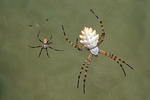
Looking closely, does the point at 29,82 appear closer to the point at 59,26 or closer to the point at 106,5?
the point at 59,26

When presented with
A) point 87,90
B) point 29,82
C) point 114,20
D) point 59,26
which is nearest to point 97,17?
point 114,20

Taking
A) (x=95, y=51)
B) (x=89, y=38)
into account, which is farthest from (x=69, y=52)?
(x=89, y=38)

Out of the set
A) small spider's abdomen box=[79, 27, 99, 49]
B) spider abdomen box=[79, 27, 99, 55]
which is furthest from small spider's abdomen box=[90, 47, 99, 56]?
small spider's abdomen box=[79, 27, 99, 49]

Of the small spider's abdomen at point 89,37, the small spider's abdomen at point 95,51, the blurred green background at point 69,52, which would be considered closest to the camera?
the small spider's abdomen at point 89,37

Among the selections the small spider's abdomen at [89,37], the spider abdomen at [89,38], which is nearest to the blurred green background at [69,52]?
the spider abdomen at [89,38]

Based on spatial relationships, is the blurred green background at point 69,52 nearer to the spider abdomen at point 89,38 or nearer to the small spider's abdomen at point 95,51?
the small spider's abdomen at point 95,51

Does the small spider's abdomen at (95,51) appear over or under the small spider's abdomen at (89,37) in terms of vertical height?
under

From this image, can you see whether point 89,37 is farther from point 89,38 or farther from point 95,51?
point 95,51
